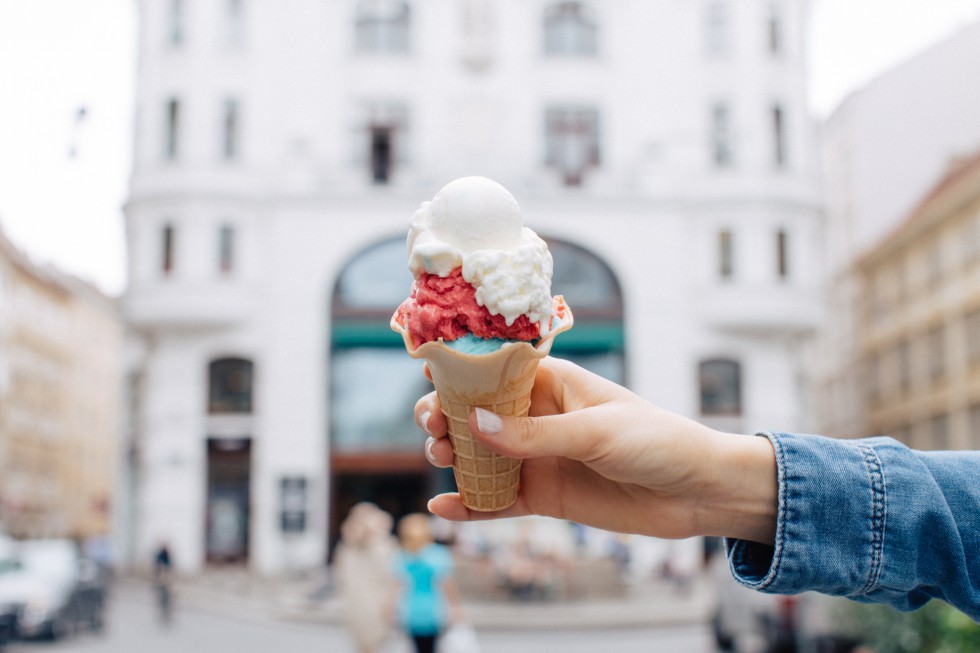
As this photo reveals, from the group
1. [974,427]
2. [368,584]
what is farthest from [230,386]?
[974,427]

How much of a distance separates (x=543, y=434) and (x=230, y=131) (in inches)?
1258

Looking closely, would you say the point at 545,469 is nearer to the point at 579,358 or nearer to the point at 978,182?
the point at 579,358

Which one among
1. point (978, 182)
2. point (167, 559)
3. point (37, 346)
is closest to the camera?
point (167, 559)

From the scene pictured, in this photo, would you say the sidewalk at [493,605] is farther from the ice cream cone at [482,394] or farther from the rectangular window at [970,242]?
the ice cream cone at [482,394]

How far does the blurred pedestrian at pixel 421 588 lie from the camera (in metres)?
10.1

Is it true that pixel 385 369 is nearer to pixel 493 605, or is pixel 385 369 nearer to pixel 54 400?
pixel 493 605

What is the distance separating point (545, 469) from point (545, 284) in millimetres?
478

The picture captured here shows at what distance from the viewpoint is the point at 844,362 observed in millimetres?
47750

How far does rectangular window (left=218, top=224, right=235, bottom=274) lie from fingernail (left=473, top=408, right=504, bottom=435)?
3072 centimetres

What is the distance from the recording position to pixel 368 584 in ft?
37.0

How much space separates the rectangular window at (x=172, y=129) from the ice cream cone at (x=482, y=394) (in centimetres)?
3143

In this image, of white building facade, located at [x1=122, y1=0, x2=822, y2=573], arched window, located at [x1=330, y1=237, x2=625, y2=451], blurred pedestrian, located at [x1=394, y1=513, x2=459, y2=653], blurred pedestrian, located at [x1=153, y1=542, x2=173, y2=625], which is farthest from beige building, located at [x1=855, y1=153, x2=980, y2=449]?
blurred pedestrian, located at [x1=394, y1=513, x2=459, y2=653]

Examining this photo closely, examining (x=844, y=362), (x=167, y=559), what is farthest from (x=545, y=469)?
(x=844, y=362)

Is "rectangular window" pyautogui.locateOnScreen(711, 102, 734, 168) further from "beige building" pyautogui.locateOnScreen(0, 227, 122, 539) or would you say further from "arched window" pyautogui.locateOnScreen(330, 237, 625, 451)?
"beige building" pyautogui.locateOnScreen(0, 227, 122, 539)
